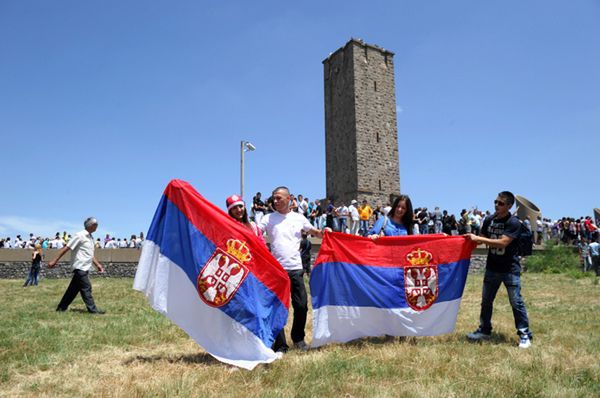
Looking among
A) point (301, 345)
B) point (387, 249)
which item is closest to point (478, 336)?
point (387, 249)

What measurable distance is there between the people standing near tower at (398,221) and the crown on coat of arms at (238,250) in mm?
1848

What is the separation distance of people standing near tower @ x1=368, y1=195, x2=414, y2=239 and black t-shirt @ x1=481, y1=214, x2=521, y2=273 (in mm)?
955

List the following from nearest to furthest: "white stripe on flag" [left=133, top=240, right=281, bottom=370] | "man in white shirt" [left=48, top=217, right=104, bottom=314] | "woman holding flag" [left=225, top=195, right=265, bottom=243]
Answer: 1. "white stripe on flag" [left=133, top=240, right=281, bottom=370]
2. "woman holding flag" [left=225, top=195, right=265, bottom=243]
3. "man in white shirt" [left=48, top=217, right=104, bottom=314]

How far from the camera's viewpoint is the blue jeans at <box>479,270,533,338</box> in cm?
503

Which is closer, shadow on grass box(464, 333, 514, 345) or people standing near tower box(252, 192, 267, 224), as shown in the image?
shadow on grass box(464, 333, 514, 345)

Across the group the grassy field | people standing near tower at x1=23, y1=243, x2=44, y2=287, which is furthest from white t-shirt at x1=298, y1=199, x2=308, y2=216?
the grassy field

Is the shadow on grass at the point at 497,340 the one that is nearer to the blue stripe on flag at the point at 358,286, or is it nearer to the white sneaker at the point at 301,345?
the blue stripe on flag at the point at 358,286

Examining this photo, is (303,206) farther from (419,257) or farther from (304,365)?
(304,365)

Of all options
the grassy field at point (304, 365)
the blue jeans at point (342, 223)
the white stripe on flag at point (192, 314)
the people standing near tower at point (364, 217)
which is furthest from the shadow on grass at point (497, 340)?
the people standing near tower at point (364, 217)

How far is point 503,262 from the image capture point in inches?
207

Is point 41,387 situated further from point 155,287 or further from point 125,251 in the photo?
point 125,251

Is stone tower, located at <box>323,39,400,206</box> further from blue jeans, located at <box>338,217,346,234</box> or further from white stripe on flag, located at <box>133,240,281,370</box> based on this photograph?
white stripe on flag, located at <box>133,240,281,370</box>

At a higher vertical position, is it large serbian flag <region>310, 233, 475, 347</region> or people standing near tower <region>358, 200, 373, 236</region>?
people standing near tower <region>358, 200, 373, 236</region>

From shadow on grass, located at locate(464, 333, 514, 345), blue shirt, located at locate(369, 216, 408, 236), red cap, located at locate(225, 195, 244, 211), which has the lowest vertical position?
shadow on grass, located at locate(464, 333, 514, 345)
